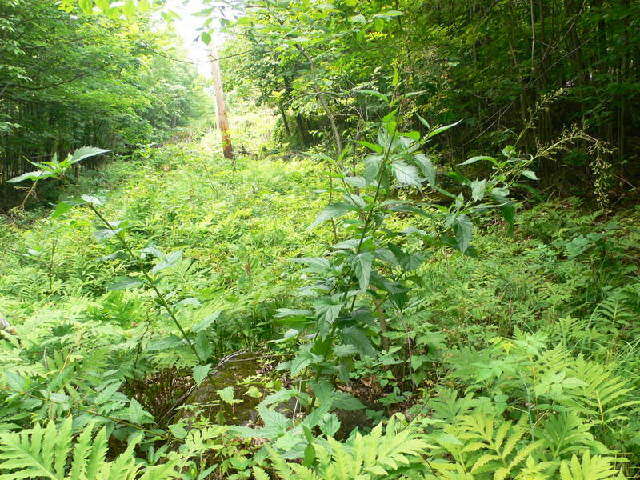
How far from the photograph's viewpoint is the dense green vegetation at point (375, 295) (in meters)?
1.23

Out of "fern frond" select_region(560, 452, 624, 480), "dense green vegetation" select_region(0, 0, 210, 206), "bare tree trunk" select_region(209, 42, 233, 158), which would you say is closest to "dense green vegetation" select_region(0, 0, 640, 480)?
"fern frond" select_region(560, 452, 624, 480)

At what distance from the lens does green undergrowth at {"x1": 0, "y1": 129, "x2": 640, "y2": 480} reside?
1.13 meters

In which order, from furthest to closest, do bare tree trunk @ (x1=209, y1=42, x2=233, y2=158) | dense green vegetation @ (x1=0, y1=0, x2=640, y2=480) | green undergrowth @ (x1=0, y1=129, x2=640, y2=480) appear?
1. bare tree trunk @ (x1=209, y1=42, x2=233, y2=158)
2. dense green vegetation @ (x1=0, y1=0, x2=640, y2=480)
3. green undergrowth @ (x1=0, y1=129, x2=640, y2=480)

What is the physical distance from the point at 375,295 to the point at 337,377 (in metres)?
0.68

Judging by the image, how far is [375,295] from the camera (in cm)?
156

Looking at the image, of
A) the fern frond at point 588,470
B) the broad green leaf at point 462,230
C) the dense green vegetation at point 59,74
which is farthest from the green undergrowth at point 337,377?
the dense green vegetation at point 59,74

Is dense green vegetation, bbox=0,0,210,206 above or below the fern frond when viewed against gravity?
above

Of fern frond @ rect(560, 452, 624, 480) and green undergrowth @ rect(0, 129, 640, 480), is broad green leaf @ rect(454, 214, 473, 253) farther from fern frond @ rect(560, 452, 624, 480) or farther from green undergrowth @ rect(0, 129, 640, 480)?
fern frond @ rect(560, 452, 624, 480)

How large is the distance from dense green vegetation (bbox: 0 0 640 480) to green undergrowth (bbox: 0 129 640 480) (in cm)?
1

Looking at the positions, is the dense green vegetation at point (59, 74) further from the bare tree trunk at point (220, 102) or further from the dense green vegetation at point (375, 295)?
the bare tree trunk at point (220, 102)

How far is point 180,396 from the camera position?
2.18 m

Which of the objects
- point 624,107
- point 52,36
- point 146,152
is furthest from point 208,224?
point 52,36

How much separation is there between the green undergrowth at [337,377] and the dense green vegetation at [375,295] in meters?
0.01

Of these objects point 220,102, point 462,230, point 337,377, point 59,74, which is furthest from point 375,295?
point 220,102
